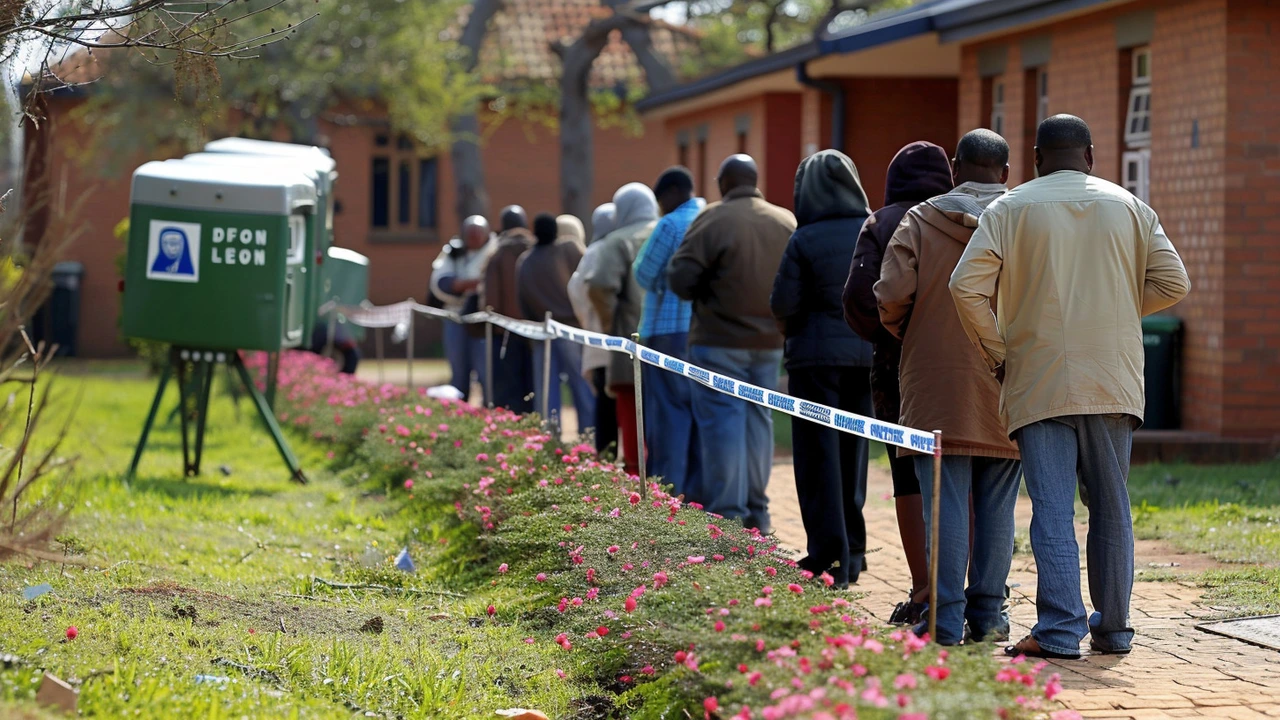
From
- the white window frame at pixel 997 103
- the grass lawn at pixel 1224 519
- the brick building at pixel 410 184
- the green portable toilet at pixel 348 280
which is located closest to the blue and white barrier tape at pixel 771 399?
the grass lawn at pixel 1224 519

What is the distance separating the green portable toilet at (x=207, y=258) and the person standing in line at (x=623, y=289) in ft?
7.16

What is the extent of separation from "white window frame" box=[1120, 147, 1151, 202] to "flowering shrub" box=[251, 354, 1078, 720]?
18.7 feet

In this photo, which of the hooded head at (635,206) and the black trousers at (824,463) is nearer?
the black trousers at (824,463)

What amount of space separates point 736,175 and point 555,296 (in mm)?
4154

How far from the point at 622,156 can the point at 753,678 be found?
27.2m

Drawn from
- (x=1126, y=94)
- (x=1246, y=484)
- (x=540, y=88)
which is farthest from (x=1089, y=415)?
(x=540, y=88)

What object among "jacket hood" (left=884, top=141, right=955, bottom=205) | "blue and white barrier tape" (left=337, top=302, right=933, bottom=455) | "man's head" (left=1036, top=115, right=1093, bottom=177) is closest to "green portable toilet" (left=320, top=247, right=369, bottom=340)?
"blue and white barrier tape" (left=337, top=302, right=933, bottom=455)

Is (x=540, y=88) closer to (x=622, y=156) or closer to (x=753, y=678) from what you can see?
(x=622, y=156)

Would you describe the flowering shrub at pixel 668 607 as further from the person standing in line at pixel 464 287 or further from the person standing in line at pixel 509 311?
the person standing in line at pixel 464 287

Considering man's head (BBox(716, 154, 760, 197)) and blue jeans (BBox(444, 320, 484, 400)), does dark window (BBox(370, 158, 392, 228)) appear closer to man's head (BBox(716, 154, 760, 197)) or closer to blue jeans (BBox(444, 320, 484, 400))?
blue jeans (BBox(444, 320, 484, 400))

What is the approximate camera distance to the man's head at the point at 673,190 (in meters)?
8.59

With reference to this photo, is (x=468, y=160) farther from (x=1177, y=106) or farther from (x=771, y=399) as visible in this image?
(x=771, y=399)

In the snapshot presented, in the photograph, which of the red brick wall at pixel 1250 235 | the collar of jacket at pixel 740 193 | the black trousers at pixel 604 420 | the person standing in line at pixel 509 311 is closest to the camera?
the collar of jacket at pixel 740 193

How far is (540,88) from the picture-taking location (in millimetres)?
29375
